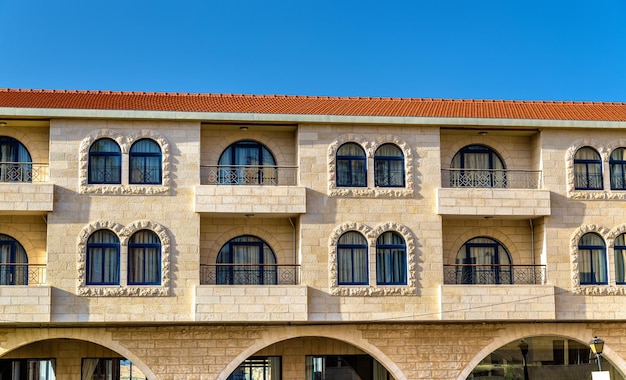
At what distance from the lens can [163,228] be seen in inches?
871

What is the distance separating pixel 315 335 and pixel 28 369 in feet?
23.8

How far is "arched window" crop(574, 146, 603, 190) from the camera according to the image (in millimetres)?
23781

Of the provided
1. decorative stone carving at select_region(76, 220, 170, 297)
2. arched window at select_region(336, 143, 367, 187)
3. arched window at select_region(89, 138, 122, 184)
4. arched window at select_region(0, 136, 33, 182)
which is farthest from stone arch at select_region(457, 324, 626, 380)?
arched window at select_region(0, 136, 33, 182)

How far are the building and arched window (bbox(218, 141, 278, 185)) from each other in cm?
5

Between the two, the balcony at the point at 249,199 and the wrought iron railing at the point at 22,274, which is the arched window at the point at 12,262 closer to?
the wrought iron railing at the point at 22,274

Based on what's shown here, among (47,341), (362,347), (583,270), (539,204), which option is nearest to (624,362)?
(583,270)

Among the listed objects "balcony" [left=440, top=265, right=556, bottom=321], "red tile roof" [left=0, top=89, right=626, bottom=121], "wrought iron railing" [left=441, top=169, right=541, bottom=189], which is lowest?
"balcony" [left=440, top=265, right=556, bottom=321]

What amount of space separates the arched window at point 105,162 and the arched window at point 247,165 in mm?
2347

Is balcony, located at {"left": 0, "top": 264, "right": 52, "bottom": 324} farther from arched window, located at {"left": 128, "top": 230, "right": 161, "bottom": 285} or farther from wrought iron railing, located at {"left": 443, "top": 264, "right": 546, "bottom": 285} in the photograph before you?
wrought iron railing, located at {"left": 443, "top": 264, "right": 546, "bottom": 285}

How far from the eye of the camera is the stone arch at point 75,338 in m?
22.0

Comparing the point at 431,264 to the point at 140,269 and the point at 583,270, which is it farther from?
the point at 140,269

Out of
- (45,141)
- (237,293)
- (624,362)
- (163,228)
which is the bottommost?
(624,362)

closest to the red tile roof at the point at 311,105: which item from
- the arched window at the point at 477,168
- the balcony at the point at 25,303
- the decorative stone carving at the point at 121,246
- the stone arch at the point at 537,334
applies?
the arched window at the point at 477,168

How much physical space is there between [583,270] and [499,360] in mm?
3135
